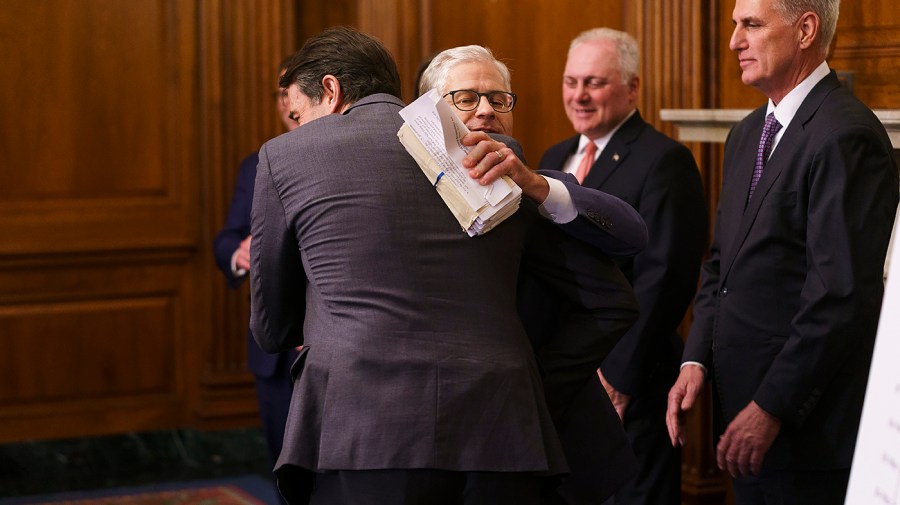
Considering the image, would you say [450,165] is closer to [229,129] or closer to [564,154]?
[564,154]

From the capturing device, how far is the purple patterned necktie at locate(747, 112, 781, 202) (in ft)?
9.05

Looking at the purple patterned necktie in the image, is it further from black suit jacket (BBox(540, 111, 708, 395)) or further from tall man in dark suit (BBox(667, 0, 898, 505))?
black suit jacket (BBox(540, 111, 708, 395))

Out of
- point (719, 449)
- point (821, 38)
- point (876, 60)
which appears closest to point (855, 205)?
point (821, 38)

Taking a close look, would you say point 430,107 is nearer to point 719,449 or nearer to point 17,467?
point 719,449

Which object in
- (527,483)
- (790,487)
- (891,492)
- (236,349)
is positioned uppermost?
(891,492)

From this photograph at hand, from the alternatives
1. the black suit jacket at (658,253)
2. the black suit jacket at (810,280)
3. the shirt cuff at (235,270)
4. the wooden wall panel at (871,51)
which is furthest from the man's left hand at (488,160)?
the shirt cuff at (235,270)

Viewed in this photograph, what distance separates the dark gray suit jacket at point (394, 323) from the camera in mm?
1971

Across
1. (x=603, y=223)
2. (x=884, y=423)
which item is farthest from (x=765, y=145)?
(x=884, y=423)

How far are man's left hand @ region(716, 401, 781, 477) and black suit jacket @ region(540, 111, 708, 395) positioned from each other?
2.41ft

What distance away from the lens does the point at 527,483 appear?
205 centimetres

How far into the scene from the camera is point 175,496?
5.13m

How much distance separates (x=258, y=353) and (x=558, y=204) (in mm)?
2176

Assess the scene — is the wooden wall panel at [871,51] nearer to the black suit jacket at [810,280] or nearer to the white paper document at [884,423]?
the black suit jacket at [810,280]

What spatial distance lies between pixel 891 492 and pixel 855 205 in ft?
4.52
